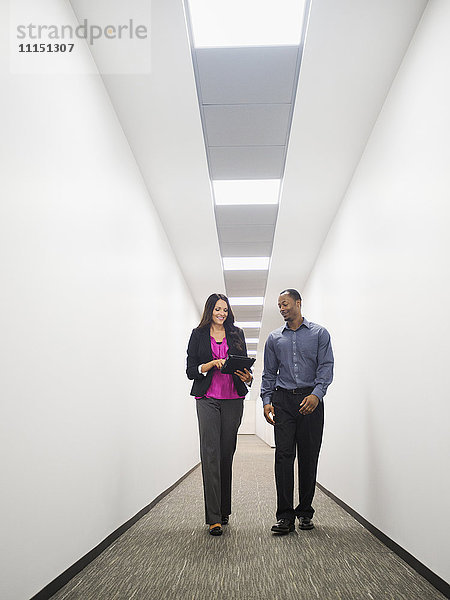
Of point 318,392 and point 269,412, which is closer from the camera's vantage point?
point 318,392

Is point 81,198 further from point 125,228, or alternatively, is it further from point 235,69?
point 235,69

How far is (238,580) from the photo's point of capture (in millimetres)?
2088

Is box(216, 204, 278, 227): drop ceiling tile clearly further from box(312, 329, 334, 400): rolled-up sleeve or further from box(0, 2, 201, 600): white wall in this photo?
box(312, 329, 334, 400): rolled-up sleeve

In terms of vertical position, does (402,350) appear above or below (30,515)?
above

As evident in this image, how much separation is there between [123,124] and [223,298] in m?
1.28

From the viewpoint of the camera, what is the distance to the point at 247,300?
832 centimetres

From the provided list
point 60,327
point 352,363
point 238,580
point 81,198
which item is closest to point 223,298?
point 352,363

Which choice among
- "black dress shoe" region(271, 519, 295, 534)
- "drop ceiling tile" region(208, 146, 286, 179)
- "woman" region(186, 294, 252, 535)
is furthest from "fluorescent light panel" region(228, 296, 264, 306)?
"black dress shoe" region(271, 519, 295, 534)

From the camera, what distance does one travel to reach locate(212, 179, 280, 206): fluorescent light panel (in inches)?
170

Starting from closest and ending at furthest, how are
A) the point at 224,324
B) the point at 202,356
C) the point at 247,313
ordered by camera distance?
the point at 202,356 → the point at 224,324 → the point at 247,313

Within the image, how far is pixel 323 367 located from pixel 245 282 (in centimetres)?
409

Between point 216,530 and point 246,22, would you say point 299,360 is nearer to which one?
point 216,530

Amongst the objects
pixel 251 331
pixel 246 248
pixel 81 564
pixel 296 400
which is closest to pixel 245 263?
pixel 246 248

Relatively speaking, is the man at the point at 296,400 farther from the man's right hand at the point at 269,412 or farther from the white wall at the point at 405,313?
the white wall at the point at 405,313
